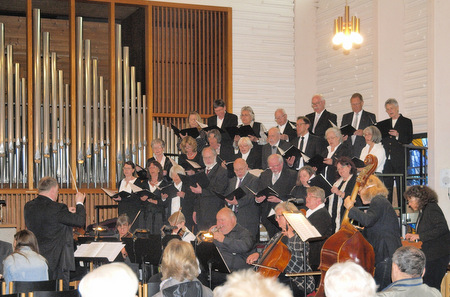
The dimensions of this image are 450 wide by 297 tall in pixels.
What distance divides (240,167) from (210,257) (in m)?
2.13

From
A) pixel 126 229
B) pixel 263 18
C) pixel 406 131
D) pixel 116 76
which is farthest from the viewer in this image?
pixel 263 18

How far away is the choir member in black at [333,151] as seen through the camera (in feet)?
25.4

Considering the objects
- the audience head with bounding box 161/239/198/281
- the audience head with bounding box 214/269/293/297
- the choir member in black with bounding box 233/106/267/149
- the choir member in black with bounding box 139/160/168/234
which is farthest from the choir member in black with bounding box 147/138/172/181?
the audience head with bounding box 214/269/293/297

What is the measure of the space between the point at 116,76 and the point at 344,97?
357cm

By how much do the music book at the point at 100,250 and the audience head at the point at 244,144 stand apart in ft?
8.79

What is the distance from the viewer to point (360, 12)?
10.2m

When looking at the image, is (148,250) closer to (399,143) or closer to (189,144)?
(189,144)

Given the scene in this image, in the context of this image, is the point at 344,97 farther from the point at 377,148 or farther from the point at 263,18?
the point at 377,148

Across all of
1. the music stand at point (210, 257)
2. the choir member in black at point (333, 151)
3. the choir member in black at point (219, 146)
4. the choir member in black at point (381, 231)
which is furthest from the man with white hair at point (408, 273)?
the choir member in black at point (219, 146)

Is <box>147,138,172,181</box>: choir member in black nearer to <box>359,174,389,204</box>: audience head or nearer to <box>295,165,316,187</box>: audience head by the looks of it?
<box>295,165,316,187</box>: audience head

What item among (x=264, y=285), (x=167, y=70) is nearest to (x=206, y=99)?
(x=167, y=70)

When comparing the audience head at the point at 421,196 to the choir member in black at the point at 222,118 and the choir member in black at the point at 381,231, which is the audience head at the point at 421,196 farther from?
the choir member in black at the point at 222,118

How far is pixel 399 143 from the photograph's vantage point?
811cm

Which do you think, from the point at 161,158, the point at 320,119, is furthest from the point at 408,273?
the point at 161,158
